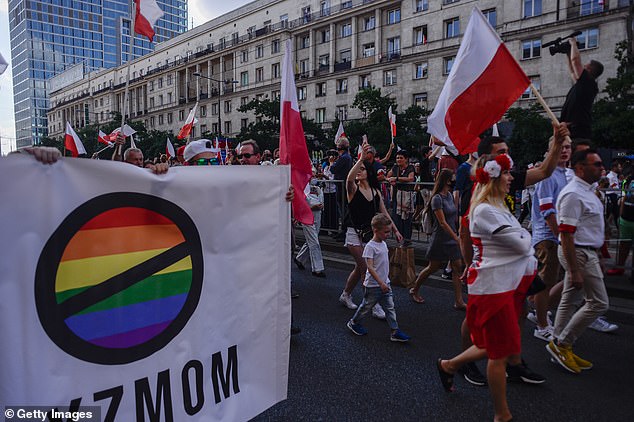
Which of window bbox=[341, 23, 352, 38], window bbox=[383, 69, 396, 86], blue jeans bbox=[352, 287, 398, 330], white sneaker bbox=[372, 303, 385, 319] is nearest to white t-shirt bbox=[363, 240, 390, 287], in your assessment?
blue jeans bbox=[352, 287, 398, 330]

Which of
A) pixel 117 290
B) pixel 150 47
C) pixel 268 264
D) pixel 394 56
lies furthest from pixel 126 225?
pixel 150 47

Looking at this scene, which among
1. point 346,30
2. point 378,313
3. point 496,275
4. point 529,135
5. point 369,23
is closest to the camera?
point 496,275

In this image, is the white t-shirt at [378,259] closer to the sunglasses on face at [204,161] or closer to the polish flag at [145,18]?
the sunglasses on face at [204,161]

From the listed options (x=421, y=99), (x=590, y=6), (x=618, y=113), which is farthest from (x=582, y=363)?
(x=421, y=99)

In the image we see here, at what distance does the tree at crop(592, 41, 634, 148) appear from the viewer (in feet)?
71.6

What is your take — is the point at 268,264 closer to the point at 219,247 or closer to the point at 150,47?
the point at 219,247

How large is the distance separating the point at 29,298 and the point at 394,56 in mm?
46897

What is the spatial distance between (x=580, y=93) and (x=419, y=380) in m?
3.11

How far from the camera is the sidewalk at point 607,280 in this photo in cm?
509

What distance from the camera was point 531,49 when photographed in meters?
35.7

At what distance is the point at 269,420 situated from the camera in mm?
3055

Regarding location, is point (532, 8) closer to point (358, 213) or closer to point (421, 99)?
point (421, 99)

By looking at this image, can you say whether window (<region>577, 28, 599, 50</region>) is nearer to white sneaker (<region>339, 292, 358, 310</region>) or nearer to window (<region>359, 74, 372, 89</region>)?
window (<region>359, 74, 372, 89</region>)

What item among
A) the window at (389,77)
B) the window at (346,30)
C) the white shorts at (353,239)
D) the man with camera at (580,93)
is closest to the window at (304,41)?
the window at (346,30)
